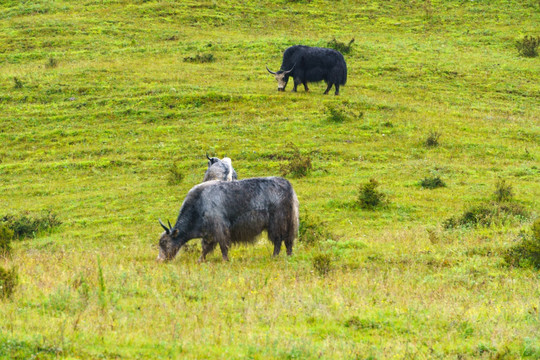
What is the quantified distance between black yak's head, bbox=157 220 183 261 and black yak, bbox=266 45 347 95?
19.8 meters

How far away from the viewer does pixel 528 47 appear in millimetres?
40375

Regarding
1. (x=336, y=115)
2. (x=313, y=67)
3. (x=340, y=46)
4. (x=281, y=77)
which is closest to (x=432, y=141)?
(x=336, y=115)

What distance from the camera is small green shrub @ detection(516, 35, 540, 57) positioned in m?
40.1

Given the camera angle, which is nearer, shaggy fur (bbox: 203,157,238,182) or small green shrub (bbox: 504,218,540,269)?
small green shrub (bbox: 504,218,540,269)

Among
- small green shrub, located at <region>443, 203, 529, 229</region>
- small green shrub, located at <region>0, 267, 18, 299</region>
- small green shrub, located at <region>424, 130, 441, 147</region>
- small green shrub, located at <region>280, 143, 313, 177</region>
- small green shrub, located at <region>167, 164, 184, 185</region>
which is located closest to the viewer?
small green shrub, located at <region>0, 267, 18, 299</region>

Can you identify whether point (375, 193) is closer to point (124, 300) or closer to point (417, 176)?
point (417, 176)

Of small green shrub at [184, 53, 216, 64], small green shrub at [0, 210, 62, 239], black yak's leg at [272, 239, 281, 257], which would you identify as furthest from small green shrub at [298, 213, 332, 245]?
small green shrub at [184, 53, 216, 64]

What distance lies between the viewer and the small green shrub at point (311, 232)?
47.0 ft

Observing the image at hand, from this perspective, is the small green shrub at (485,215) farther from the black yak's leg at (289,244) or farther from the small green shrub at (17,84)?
the small green shrub at (17,84)

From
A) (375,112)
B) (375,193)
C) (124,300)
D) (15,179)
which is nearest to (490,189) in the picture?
(375,193)

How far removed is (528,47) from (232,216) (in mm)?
35006

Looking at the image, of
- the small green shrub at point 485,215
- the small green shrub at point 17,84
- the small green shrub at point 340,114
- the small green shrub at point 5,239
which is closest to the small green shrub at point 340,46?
the small green shrub at point 340,114

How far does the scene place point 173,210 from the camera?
18.8m

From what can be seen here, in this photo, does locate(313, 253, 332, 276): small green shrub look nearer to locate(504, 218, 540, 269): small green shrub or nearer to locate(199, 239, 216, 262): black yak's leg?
locate(199, 239, 216, 262): black yak's leg
